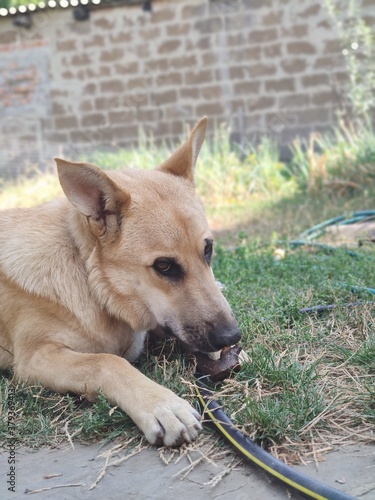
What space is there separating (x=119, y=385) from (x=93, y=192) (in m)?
Result: 0.93

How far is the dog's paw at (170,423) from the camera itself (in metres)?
2.44

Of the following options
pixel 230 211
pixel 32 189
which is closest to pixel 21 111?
pixel 32 189

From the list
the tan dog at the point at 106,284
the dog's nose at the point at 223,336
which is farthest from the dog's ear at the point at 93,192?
the dog's nose at the point at 223,336

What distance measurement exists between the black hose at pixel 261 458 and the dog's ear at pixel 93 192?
36.3 inches

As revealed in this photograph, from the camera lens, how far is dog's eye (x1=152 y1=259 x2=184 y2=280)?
2.93m

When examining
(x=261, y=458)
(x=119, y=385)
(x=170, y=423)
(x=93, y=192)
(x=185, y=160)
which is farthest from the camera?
(x=185, y=160)

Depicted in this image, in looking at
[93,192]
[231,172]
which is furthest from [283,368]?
[231,172]

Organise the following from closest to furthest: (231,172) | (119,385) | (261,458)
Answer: (261,458)
(119,385)
(231,172)

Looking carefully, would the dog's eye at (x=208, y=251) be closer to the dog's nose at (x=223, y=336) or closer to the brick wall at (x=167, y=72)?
the dog's nose at (x=223, y=336)

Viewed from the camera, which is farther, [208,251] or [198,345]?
[208,251]

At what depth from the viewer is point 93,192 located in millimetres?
3035

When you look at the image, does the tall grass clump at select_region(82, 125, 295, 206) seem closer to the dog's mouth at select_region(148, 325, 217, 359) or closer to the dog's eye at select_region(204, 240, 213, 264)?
the dog's eye at select_region(204, 240, 213, 264)

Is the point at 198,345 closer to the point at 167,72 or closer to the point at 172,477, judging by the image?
the point at 172,477

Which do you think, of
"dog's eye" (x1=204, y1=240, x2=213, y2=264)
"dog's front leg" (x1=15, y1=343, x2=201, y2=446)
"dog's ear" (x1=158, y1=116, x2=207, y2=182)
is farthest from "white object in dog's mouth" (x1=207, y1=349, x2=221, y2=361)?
"dog's ear" (x1=158, y1=116, x2=207, y2=182)
